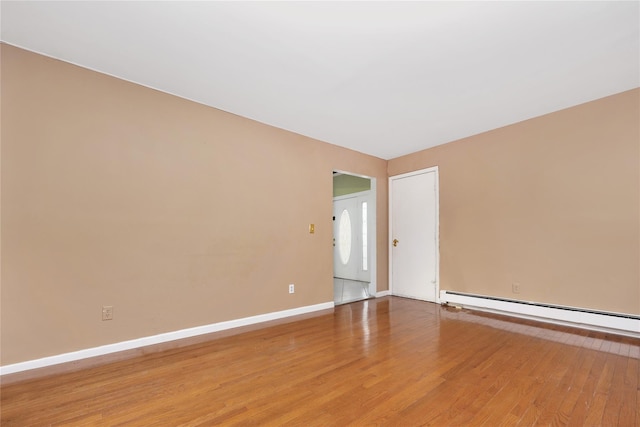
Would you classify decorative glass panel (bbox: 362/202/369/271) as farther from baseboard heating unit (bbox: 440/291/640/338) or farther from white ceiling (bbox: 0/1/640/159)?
white ceiling (bbox: 0/1/640/159)

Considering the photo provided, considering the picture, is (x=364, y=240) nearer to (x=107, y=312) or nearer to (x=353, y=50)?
(x=353, y=50)

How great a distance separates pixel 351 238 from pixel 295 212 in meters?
3.11

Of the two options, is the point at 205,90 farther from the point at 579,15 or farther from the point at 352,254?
the point at 352,254

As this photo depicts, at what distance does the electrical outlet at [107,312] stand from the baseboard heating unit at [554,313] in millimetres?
4345

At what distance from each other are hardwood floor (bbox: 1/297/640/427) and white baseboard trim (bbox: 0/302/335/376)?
25cm

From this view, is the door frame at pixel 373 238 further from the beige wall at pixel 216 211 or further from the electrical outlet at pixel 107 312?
the electrical outlet at pixel 107 312

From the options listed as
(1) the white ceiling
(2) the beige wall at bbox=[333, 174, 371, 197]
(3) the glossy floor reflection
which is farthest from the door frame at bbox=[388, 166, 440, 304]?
(1) the white ceiling

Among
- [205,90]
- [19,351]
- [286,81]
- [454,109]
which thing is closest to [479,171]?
[454,109]

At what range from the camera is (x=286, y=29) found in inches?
85.6

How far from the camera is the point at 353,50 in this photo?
241 cm

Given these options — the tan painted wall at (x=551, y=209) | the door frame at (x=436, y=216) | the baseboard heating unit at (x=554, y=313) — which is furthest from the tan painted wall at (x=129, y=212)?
the tan painted wall at (x=551, y=209)

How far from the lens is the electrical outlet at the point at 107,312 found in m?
2.68

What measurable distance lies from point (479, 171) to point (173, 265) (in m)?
4.32

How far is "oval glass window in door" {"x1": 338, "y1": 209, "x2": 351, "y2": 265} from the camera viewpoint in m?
7.05
